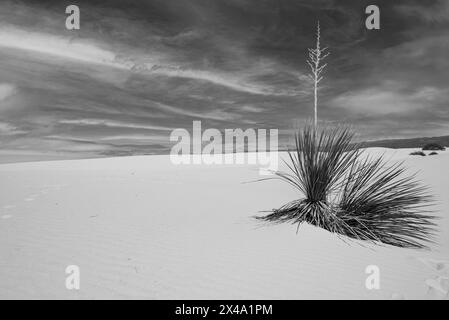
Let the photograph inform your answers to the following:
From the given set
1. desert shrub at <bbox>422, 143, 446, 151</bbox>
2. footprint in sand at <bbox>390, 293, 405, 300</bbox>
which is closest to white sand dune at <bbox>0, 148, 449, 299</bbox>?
footprint in sand at <bbox>390, 293, 405, 300</bbox>

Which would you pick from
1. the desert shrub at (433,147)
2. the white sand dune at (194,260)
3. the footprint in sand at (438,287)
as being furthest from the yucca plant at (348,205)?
the desert shrub at (433,147)

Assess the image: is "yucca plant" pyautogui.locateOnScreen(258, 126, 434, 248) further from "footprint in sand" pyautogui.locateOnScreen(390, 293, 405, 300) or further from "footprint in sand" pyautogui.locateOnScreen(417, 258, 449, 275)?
"footprint in sand" pyautogui.locateOnScreen(390, 293, 405, 300)

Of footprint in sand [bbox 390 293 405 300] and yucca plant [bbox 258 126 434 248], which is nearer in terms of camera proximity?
footprint in sand [bbox 390 293 405 300]

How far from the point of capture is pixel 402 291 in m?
2.71

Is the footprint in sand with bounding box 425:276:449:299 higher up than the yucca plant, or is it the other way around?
the yucca plant

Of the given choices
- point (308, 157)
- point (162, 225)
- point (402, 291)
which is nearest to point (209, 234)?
point (162, 225)

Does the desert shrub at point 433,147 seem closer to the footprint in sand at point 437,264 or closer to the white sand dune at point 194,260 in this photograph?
the white sand dune at point 194,260

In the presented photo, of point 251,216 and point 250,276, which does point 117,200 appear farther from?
point 250,276

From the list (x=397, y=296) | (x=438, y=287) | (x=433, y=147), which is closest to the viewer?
(x=397, y=296)

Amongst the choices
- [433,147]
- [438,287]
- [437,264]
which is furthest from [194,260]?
[433,147]

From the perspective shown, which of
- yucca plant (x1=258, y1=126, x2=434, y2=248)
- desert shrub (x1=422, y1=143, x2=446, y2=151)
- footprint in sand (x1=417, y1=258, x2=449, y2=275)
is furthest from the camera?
desert shrub (x1=422, y1=143, x2=446, y2=151)

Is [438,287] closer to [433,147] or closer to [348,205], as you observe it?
[348,205]

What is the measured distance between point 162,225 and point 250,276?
89.0 inches
